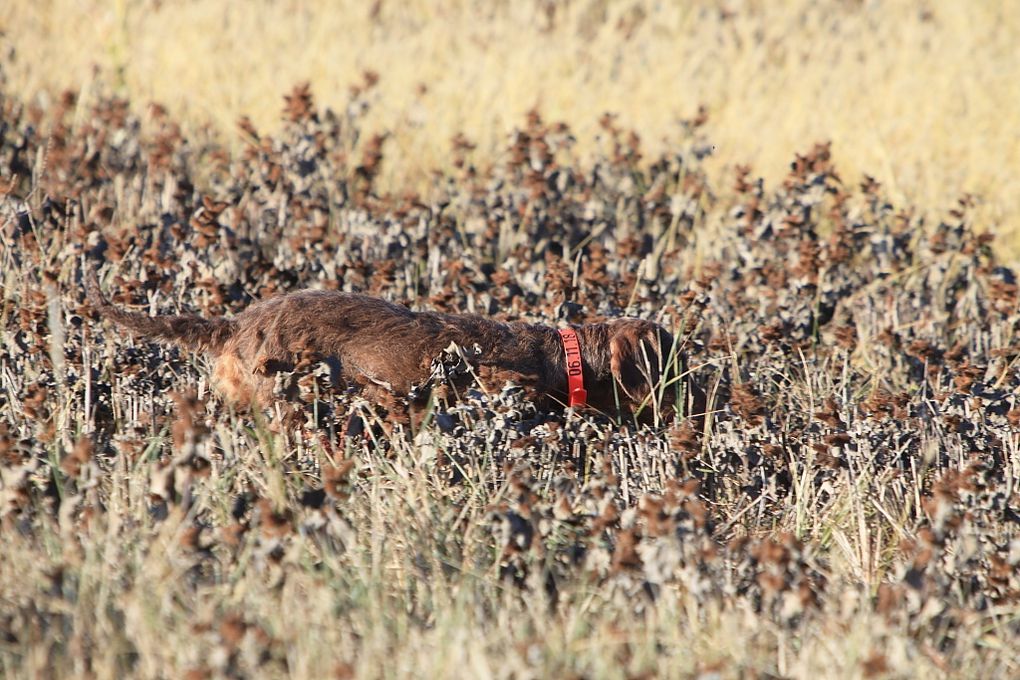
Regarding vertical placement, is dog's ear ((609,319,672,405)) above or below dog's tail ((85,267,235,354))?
below

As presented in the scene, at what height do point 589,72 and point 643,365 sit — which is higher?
point 589,72

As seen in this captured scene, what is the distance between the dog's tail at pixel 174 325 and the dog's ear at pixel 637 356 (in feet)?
4.56

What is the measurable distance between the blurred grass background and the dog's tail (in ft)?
10.4

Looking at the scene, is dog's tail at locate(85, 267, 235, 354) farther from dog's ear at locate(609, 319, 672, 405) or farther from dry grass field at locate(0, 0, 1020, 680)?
dog's ear at locate(609, 319, 672, 405)

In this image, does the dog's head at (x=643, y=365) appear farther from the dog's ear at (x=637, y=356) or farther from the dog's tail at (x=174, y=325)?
the dog's tail at (x=174, y=325)

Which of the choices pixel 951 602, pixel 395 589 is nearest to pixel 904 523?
pixel 951 602

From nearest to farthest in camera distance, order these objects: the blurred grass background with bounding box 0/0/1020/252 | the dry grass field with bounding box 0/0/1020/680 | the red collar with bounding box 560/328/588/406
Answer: the dry grass field with bounding box 0/0/1020/680
the red collar with bounding box 560/328/588/406
the blurred grass background with bounding box 0/0/1020/252

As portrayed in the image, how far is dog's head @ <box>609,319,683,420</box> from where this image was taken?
409cm

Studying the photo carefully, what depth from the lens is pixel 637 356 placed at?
4125 millimetres

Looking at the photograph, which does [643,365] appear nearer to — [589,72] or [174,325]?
[174,325]

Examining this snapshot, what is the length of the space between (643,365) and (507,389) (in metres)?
0.72

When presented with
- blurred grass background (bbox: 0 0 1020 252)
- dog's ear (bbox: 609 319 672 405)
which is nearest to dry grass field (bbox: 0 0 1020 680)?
blurred grass background (bbox: 0 0 1020 252)

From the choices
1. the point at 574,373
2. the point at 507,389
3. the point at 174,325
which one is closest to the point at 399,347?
the point at 507,389

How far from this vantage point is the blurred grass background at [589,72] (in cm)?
743
